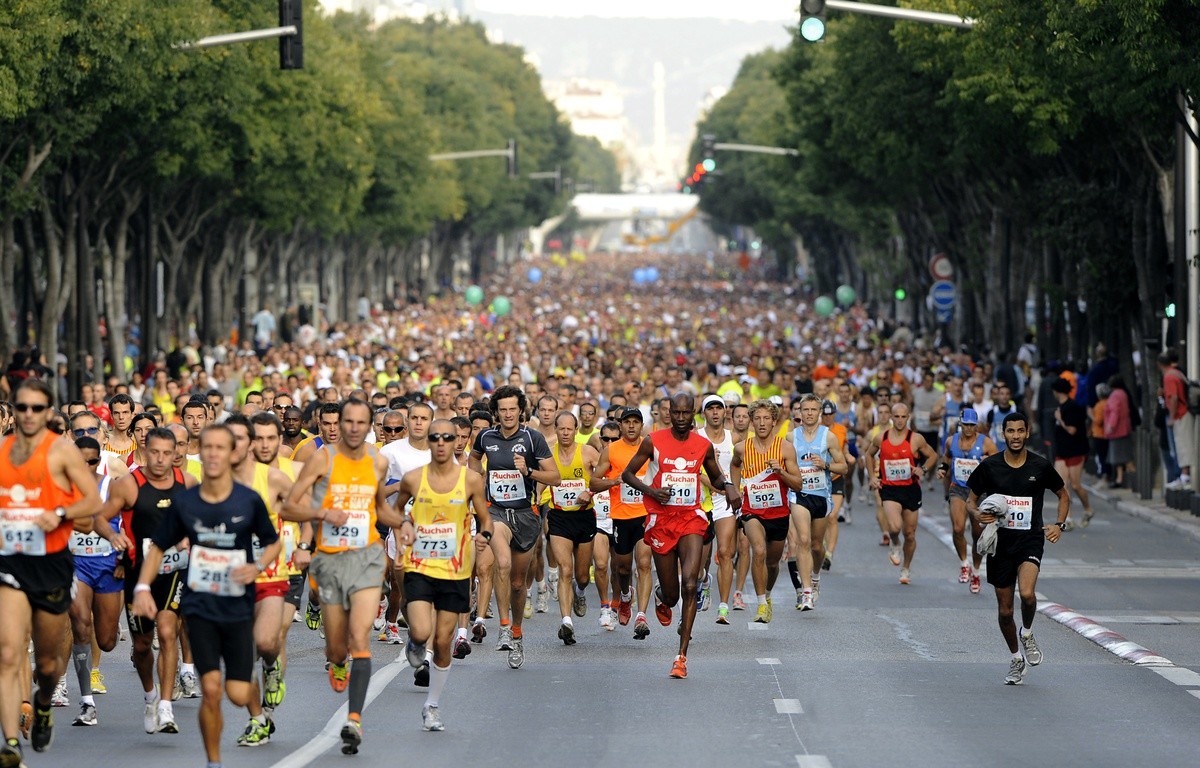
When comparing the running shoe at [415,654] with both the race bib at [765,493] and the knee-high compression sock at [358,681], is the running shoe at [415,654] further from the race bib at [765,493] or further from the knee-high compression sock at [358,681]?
the race bib at [765,493]

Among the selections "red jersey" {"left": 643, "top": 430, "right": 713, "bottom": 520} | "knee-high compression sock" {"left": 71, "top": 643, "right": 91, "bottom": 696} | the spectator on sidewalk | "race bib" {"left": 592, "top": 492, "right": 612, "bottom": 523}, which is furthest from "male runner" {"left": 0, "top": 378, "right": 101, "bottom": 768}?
the spectator on sidewalk

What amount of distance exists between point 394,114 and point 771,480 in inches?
2076

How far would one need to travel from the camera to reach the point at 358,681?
445 inches

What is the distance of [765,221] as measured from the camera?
339 feet

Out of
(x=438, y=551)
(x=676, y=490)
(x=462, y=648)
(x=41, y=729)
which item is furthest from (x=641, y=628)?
(x=41, y=729)

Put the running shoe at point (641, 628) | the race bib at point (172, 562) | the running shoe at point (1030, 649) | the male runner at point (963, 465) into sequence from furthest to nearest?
1. the male runner at point (963, 465)
2. the running shoe at point (641, 628)
3. the running shoe at point (1030, 649)
4. the race bib at point (172, 562)

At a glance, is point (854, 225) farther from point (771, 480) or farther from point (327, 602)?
point (327, 602)

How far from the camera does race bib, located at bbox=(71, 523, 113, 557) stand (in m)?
12.8

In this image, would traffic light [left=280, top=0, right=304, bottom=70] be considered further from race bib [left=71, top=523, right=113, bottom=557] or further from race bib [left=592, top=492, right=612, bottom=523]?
race bib [left=71, top=523, right=113, bottom=557]

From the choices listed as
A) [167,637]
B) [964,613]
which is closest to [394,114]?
[964,613]

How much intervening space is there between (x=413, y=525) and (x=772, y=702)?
7.62 feet

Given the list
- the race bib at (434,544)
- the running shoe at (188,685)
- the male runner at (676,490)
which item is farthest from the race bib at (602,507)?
the race bib at (434,544)

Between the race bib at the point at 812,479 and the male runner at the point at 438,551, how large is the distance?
6803mm

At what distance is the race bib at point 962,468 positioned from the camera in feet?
65.8
